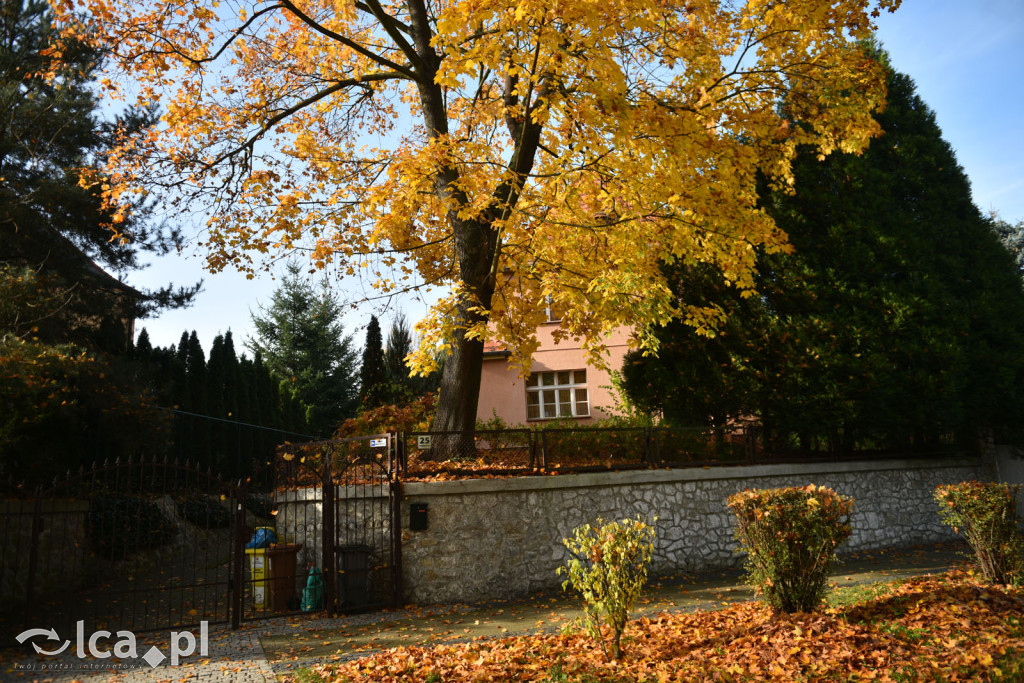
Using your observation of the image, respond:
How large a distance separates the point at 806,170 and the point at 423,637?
12711mm

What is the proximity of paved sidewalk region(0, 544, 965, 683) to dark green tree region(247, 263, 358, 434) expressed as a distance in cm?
2156

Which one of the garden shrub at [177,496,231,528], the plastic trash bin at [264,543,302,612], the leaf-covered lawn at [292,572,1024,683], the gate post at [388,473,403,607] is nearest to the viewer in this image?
the leaf-covered lawn at [292,572,1024,683]

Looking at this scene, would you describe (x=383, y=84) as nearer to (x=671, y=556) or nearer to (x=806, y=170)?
(x=806, y=170)

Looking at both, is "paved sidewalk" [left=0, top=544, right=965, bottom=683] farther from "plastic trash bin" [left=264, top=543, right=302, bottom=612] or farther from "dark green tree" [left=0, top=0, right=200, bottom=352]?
"dark green tree" [left=0, top=0, right=200, bottom=352]

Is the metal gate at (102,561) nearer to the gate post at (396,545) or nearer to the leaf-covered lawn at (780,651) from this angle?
the gate post at (396,545)

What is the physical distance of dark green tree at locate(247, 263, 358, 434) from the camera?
104 feet

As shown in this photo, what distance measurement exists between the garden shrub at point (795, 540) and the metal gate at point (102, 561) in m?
6.50

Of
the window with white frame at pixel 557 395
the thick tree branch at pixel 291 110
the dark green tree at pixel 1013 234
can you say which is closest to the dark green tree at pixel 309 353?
the window with white frame at pixel 557 395

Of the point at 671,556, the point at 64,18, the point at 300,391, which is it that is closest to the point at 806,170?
the point at 671,556

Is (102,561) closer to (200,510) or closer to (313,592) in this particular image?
(200,510)

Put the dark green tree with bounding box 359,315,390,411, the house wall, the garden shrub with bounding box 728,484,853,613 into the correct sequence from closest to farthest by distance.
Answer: the garden shrub with bounding box 728,484,853,613, the house wall, the dark green tree with bounding box 359,315,390,411

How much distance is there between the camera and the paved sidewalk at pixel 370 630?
6602mm

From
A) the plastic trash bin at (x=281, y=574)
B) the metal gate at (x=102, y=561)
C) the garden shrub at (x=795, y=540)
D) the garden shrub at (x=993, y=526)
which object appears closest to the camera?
the garden shrub at (x=795, y=540)

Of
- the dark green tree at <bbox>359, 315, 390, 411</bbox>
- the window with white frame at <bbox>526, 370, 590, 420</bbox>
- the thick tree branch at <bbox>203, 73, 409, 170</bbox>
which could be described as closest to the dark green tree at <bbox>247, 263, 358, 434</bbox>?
the dark green tree at <bbox>359, 315, 390, 411</bbox>
